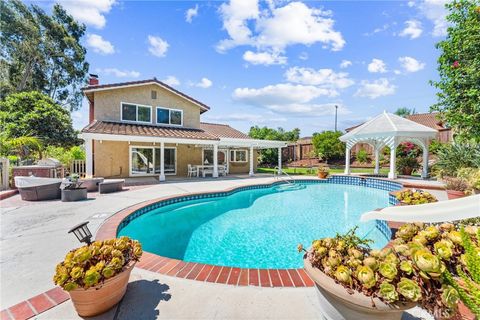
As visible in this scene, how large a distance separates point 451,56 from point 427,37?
5.85 ft

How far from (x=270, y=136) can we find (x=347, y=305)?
3132 cm

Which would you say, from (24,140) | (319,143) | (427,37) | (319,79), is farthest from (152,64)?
(319,143)

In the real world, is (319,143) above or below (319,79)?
below

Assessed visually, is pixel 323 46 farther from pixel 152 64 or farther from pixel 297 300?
pixel 297 300

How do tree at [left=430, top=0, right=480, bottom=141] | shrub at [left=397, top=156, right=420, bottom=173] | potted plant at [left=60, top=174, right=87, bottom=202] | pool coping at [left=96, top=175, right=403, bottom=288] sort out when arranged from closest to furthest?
pool coping at [left=96, top=175, right=403, bottom=288] → potted plant at [left=60, top=174, right=87, bottom=202] → tree at [left=430, top=0, right=480, bottom=141] → shrub at [left=397, top=156, right=420, bottom=173]

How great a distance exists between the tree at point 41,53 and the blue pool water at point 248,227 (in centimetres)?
2460

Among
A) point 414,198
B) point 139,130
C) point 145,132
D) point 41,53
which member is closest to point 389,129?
point 414,198

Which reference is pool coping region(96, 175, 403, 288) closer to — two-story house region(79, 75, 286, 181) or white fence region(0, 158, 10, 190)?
two-story house region(79, 75, 286, 181)

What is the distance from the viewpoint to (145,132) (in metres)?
13.8

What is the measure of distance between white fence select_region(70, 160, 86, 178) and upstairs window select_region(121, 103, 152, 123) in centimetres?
412

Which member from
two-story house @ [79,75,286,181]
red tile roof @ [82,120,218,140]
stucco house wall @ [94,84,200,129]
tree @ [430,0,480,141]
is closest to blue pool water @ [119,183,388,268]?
tree @ [430,0,480,141]

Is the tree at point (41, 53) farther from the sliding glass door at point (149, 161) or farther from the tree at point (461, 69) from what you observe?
the tree at point (461, 69)

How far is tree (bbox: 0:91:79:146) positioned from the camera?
14062 millimetres

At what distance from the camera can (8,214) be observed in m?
6.62
